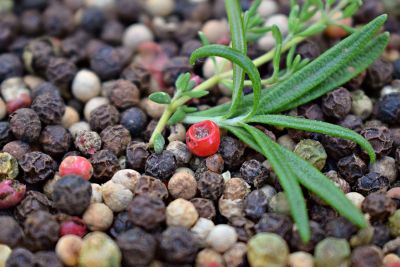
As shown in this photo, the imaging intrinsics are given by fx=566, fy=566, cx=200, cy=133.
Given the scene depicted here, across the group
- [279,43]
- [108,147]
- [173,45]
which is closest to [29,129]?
[108,147]

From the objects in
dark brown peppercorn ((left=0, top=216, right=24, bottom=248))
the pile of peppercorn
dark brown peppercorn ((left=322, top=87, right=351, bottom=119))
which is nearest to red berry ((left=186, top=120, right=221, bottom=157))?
the pile of peppercorn

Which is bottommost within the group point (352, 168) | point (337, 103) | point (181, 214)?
point (181, 214)

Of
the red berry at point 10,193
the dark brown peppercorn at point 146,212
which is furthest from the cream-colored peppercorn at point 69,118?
the dark brown peppercorn at point 146,212

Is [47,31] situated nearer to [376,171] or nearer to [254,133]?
[254,133]

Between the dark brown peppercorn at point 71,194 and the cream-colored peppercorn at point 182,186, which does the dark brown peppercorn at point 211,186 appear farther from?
the dark brown peppercorn at point 71,194

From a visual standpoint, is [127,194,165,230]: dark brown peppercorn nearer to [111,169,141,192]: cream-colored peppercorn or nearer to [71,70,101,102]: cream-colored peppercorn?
[111,169,141,192]: cream-colored peppercorn

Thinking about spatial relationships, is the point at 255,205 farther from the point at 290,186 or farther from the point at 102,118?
the point at 102,118

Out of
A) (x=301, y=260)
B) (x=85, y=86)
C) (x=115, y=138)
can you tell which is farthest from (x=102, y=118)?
(x=301, y=260)
